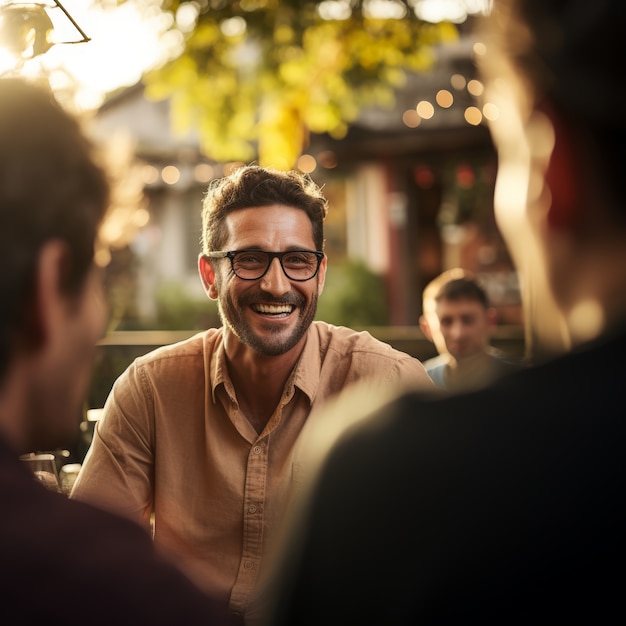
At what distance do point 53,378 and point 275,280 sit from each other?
1709 mm

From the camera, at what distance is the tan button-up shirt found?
2465 mm

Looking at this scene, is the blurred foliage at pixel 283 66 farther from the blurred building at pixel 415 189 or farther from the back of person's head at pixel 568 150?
the back of person's head at pixel 568 150

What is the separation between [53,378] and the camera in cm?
110

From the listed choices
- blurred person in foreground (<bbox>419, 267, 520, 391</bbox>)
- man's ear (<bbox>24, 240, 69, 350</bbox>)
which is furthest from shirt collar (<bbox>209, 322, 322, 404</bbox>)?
blurred person in foreground (<bbox>419, 267, 520, 391</bbox>)

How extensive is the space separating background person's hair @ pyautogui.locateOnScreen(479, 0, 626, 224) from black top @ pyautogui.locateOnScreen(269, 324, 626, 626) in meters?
0.20

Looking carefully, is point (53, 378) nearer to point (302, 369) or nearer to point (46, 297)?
point (46, 297)

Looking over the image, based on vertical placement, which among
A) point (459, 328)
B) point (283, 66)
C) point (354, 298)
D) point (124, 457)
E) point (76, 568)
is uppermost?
point (283, 66)

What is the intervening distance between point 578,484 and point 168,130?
67.5 feet

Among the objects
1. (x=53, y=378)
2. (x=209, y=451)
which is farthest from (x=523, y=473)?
(x=209, y=451)

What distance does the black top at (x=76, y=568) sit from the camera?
35.6 inches

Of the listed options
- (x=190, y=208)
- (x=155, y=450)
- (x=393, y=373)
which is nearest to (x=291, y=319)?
(x=393, y=373)

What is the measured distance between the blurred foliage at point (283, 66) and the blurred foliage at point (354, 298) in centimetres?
613

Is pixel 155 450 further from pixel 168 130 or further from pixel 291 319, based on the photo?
pixel 168 130

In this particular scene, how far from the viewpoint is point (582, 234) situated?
911 mm
